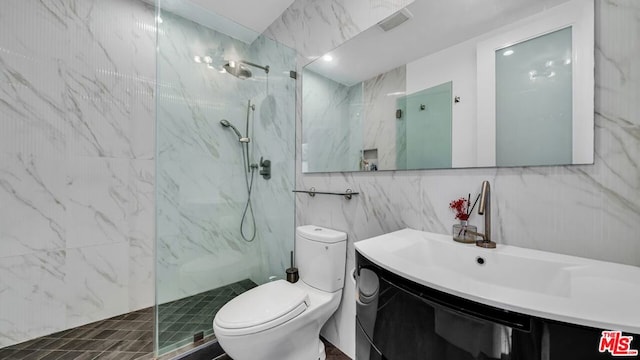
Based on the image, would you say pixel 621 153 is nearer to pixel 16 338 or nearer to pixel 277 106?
pixel 277 106

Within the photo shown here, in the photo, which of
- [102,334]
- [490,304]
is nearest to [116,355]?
[102,334]

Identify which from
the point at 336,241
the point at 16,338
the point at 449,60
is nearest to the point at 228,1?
the point at 449,60

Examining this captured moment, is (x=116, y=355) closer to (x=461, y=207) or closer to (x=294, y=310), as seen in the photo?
(x=294, y=310)

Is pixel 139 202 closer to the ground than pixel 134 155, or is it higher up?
closer to the ground

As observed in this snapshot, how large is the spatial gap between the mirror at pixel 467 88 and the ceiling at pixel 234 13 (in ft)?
2.69

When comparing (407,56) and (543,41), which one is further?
(407,56)

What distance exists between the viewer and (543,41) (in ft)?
2.61

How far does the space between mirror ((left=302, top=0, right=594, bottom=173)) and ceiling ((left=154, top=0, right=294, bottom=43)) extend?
82 cm

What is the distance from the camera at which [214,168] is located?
1809mm

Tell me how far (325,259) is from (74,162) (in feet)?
6.25

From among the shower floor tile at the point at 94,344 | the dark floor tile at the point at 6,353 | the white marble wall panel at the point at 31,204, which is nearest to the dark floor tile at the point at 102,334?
the shower floor tile at the point at 94,344

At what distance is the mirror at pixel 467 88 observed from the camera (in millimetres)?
751

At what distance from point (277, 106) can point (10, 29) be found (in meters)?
1.70
